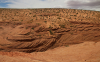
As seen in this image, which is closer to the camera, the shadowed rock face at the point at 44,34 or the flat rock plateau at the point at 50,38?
the flat rock plateau at the point at 50,38

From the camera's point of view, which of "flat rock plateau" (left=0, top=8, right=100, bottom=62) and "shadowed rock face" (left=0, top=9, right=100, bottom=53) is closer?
"flat rock plateau" (left=0, top=8, right=100, bottom=62)

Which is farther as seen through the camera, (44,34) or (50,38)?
(44,34)

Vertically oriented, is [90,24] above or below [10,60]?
above

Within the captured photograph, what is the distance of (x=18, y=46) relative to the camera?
788 cm

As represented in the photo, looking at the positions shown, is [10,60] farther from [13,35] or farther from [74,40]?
[74,40]

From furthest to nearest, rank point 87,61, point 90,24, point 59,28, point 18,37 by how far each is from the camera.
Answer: point 90,24
point 59,28
point 18,37
point 87,61

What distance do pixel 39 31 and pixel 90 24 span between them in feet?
29.6

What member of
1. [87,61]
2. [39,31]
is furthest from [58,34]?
[87,61]

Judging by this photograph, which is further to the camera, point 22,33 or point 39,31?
point 39,31

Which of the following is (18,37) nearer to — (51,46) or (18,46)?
(18,46)

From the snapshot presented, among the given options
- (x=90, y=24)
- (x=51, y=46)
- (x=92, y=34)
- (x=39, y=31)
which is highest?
(x=90, y=24)

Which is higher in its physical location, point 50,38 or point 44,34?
point 44,34

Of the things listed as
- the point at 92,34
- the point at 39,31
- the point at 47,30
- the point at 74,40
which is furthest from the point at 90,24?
the point at 39,31

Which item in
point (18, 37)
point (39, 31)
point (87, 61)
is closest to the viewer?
point (87, 61)
